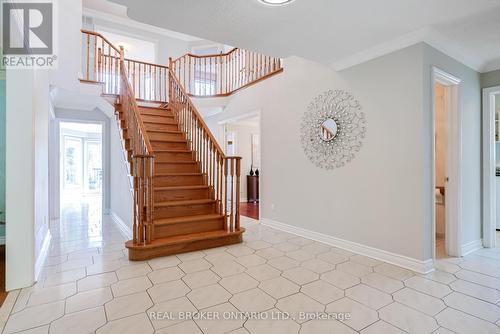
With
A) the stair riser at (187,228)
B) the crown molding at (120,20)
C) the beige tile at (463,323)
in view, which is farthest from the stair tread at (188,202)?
the crown molding at (120,20)

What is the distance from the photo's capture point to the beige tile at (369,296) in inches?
81.0

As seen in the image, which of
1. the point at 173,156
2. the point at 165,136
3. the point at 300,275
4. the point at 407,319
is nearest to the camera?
the point at 407,319

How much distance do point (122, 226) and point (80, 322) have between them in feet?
9.13

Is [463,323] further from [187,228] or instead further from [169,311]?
[187,228]

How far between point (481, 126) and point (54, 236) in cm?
613

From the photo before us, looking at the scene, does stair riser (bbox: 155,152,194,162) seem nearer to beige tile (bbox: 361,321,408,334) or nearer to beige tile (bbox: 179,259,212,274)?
beige tile (bbox: 179,259,212,274)

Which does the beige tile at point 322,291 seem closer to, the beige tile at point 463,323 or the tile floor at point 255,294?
the tile floor at point 255,294

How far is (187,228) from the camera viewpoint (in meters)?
3.53

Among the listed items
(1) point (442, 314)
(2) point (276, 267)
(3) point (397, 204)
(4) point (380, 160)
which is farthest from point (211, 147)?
(1) point (442, 314)

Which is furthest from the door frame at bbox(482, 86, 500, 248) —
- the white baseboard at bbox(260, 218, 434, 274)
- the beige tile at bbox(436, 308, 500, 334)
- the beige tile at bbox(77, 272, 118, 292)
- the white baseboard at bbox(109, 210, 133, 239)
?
the white baseboard at bbox(109, 210, 133, 239)

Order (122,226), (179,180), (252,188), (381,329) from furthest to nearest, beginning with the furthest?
(252,188) → (122,226) → (179,180) → (381,329)

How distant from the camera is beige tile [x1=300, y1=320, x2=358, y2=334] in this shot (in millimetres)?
1710

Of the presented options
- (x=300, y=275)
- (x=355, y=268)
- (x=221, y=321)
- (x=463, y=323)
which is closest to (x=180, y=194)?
(x=300, y=275)

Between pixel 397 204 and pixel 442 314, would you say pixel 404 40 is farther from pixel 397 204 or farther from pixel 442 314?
pixel 442 314
